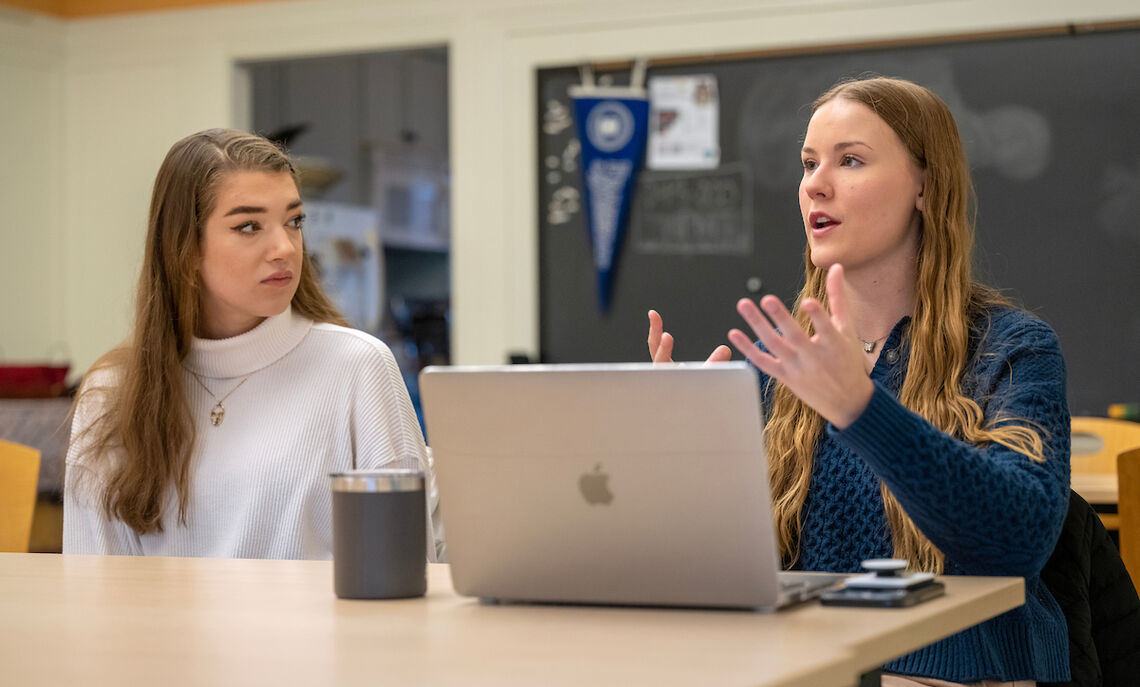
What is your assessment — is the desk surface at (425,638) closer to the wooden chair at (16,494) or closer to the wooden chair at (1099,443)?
the wooden chair at (16,494)

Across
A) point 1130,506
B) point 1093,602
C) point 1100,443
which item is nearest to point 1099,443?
point 1100,443

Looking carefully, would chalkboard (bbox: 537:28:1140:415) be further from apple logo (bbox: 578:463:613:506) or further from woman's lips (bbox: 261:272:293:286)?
apple logo (bbox: 578:463:613:506)

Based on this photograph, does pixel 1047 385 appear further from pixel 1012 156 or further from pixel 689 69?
pixel 689 69

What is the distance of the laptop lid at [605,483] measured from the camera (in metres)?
1.10

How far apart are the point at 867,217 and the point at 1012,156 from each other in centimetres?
267

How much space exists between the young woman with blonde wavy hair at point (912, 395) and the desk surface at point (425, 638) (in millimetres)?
125

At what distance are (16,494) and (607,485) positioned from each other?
4.58 ft

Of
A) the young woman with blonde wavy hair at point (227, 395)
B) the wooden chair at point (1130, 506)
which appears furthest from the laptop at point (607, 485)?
the wooden chair at point (1130, 506)

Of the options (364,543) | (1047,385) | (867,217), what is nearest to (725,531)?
(364,543)

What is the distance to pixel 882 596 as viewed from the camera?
3.73 feet

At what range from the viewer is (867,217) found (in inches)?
70.2

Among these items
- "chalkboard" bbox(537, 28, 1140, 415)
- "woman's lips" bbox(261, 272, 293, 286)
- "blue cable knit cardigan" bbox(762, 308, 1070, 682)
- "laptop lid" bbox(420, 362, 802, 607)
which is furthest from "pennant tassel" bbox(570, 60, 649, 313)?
"laptop lid" bbox(420, 362, 802, 607)

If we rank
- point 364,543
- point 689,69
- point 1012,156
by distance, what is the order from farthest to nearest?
point 689,69, point 1012,156, point 364,543

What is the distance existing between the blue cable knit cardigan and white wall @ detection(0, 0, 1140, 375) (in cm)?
268
